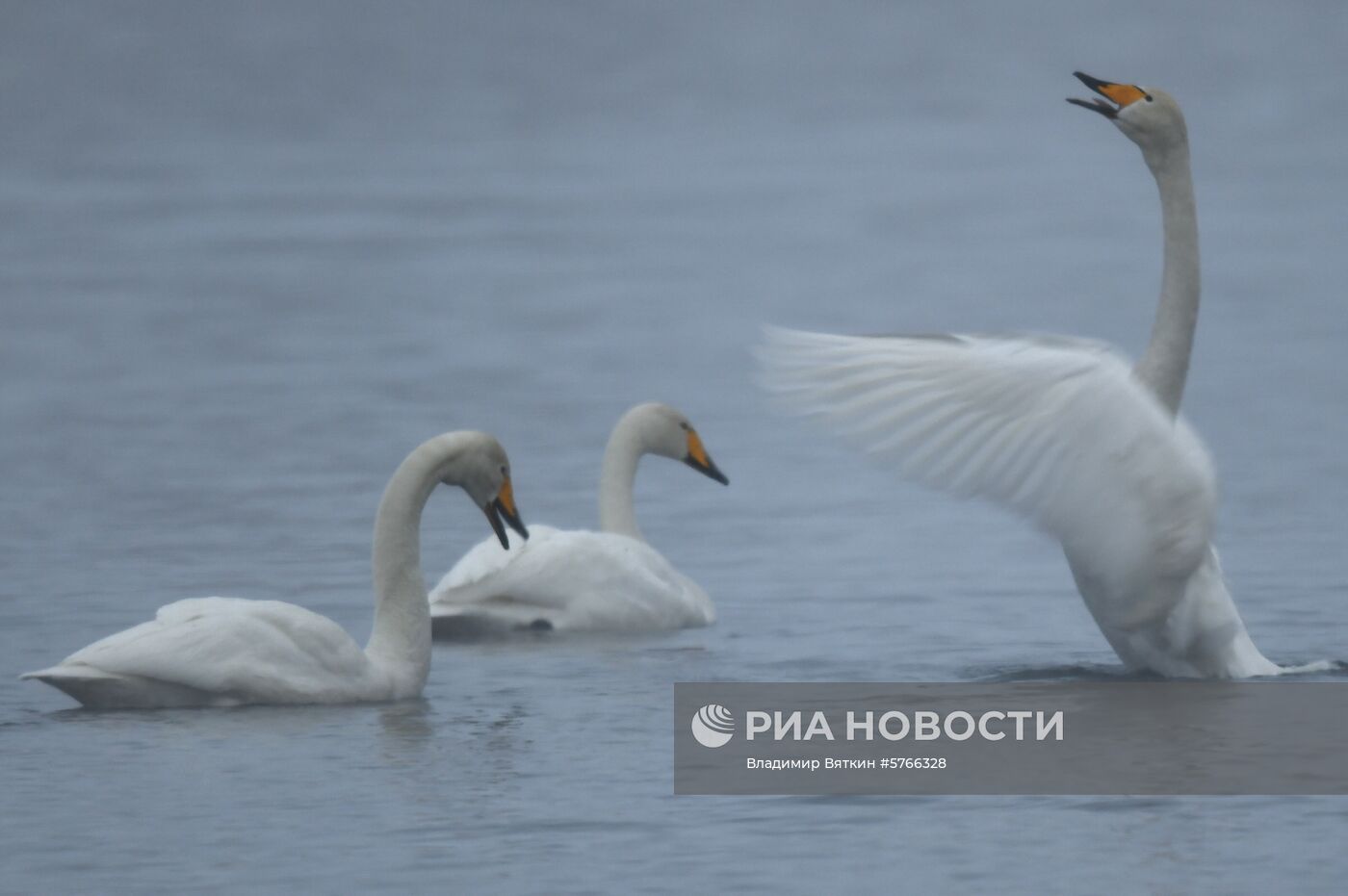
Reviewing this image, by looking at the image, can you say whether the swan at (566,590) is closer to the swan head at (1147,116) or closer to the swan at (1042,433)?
the swan at (1042,433)

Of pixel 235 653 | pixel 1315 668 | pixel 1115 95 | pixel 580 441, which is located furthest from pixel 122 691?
pixel 580 441

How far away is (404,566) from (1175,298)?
2.80m

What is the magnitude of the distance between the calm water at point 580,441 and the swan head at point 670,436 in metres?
0.52

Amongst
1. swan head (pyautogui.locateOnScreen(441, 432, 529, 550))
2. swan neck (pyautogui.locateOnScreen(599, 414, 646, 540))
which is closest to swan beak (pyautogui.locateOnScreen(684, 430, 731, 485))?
swan neck (pyautogui.locateOnScreen(599, 414, 646, 540))

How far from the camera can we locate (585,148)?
176 ft

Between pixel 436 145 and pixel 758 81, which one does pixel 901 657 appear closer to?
pixel 436 145

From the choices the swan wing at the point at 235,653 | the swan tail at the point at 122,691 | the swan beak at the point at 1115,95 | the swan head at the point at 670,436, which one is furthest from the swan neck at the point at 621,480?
the swan tail at the point at 122,691

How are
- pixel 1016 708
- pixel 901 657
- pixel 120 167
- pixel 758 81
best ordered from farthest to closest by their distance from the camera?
pixel 758 81 → pixel 120 167 → pixel 901 657 → pixel 1016 708

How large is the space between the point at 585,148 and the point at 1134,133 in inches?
1706

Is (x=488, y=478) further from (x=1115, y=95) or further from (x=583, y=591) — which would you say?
(x=1115, y=95)

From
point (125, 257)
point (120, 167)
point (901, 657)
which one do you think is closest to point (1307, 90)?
point (120, 167)

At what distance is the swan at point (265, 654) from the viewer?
1003 cm

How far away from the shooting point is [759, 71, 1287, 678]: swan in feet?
31.6

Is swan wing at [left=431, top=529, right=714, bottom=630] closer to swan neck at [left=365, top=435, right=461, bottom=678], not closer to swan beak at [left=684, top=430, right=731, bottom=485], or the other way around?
swan neck at [left=365, top=435, right=461, bottom=678]
